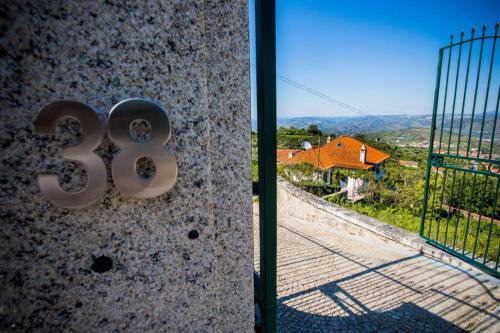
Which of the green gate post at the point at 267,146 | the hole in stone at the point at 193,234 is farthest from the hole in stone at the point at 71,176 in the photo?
the green gate post at the point at 267,146

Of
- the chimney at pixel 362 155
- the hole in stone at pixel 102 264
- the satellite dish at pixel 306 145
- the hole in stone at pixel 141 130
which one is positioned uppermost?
the hole in stone at pixel 141 130

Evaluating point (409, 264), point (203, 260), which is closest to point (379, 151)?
point (409, 264)

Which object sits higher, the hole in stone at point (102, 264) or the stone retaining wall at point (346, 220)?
the hole in stone at point (102, 264)

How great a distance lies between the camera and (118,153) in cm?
95

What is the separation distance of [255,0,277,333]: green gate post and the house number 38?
1.68 ft

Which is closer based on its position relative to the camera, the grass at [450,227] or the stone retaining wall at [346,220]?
the stone retaining wall at [346,220]

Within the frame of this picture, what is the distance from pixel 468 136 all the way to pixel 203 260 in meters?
4.98

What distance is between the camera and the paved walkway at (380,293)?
12.7 feet

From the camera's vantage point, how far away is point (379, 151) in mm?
34969

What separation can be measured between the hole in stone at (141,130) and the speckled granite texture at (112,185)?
0.09m

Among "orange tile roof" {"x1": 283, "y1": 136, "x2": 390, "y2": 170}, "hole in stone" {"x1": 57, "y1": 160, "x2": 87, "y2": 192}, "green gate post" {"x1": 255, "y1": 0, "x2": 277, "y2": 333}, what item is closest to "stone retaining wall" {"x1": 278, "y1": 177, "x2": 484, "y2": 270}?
"green gate post" {"x1": 255, "y1": 0, "x2": 277, "y2": 333}

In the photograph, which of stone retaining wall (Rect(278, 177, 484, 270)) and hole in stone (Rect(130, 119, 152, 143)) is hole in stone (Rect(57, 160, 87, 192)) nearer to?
hole in stone (Rect(130, 119, 152, 143))

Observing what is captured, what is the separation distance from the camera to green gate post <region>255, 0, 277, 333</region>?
126cm

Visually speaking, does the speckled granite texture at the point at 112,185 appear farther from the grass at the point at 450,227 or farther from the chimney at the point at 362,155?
the chimney at the point at 362,155
